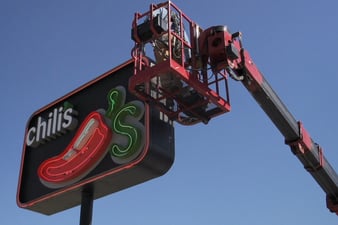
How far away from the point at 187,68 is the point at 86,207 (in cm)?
583

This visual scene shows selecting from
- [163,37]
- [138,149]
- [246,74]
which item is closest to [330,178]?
[246,74]

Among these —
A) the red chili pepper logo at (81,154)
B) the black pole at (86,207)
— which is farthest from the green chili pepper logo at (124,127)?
the black pole at (86,207)

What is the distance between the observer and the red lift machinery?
12.9 m

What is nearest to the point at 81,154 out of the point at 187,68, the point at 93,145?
the point at 93,145

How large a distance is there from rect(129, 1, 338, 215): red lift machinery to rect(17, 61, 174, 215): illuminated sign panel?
195 cm

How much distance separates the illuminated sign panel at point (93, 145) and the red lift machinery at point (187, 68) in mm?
1952

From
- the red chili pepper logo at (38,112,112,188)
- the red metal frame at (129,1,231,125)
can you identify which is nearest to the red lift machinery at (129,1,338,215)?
the red metal frame at (129,1,231,125)

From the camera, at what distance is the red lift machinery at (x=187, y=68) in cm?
1294

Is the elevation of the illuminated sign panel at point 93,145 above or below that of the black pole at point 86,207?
above

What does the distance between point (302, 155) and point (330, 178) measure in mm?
1575

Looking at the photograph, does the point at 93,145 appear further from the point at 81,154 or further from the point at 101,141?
the point at 81,154

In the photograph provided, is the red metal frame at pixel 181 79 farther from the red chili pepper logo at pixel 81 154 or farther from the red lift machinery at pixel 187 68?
the red chili pepper logo at pixel 81 154

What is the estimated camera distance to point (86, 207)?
16469mm

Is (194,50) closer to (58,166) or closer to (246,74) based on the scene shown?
(246,74)
